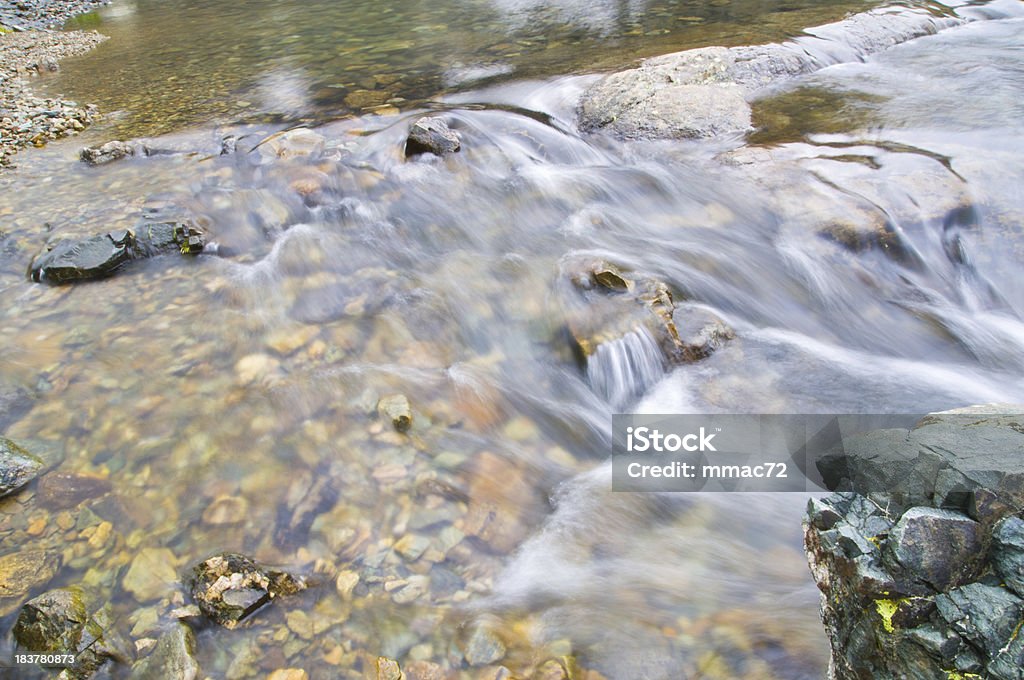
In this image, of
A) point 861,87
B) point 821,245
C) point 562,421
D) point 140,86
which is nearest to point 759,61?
point 861,87

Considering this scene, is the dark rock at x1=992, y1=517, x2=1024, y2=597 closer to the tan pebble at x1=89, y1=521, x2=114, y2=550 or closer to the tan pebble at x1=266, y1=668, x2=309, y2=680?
the tan pebble at x1=266, y1=668, x2=309, y2=680

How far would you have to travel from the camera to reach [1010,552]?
4.88 ft

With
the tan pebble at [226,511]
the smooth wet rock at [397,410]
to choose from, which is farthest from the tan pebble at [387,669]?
the smooth wet rock at [397,410]

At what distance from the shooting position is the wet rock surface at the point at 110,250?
4.50 m

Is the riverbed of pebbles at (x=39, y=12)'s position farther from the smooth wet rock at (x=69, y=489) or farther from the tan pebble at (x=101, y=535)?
the tan pebble at (x=101, y=535)

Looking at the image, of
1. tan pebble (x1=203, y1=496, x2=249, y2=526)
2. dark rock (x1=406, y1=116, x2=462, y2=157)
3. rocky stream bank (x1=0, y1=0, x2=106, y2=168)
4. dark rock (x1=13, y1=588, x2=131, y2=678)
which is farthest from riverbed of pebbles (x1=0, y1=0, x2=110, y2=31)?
dark rock (x1=13, y1=588, x2=131, y2=678)

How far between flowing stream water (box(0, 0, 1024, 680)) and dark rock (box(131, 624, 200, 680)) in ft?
0.18

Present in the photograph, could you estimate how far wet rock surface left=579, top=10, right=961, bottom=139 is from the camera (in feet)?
21.7

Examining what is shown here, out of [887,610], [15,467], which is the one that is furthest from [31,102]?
[887,610]

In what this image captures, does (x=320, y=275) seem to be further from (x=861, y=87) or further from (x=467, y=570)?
(x=861, y=87)

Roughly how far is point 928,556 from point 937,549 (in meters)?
0.03

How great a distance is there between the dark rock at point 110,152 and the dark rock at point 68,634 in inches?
210

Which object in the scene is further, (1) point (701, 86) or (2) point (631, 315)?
(1) point (701, 86)

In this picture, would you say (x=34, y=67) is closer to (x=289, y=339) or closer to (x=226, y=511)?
(x=289, y=339)
